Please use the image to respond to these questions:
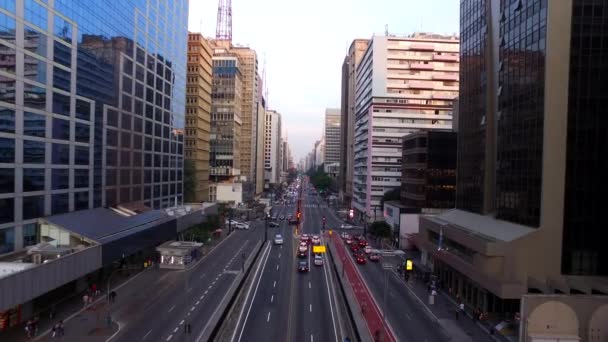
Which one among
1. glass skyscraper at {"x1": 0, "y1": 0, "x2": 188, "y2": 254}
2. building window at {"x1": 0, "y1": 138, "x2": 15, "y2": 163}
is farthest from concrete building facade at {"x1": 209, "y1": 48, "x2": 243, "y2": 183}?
building window at {"x1": 0, "y1": 138, "x2": 15, "y2": 163}

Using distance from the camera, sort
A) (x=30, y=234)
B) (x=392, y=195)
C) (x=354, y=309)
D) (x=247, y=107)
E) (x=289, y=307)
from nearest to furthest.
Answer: (x=30, y=234)
(x=354, y=309)
(x=289, y=307)
(x=392, y=195)
(x=247, y=107)

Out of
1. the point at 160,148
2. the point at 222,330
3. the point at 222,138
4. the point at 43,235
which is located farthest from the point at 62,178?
the point at 222,138

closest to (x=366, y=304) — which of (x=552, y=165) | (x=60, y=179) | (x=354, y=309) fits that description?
(x=354, y=309)

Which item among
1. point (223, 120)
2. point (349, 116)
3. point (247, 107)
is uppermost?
point (247, 107)

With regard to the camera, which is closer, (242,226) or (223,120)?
(242,226)

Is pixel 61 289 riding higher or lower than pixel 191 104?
lower

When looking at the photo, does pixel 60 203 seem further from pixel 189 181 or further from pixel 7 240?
pixel 189 181

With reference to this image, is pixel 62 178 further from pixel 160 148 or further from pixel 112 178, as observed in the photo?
pixel 160 148

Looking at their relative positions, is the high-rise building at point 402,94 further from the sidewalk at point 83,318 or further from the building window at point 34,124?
the building window at point 34,124
